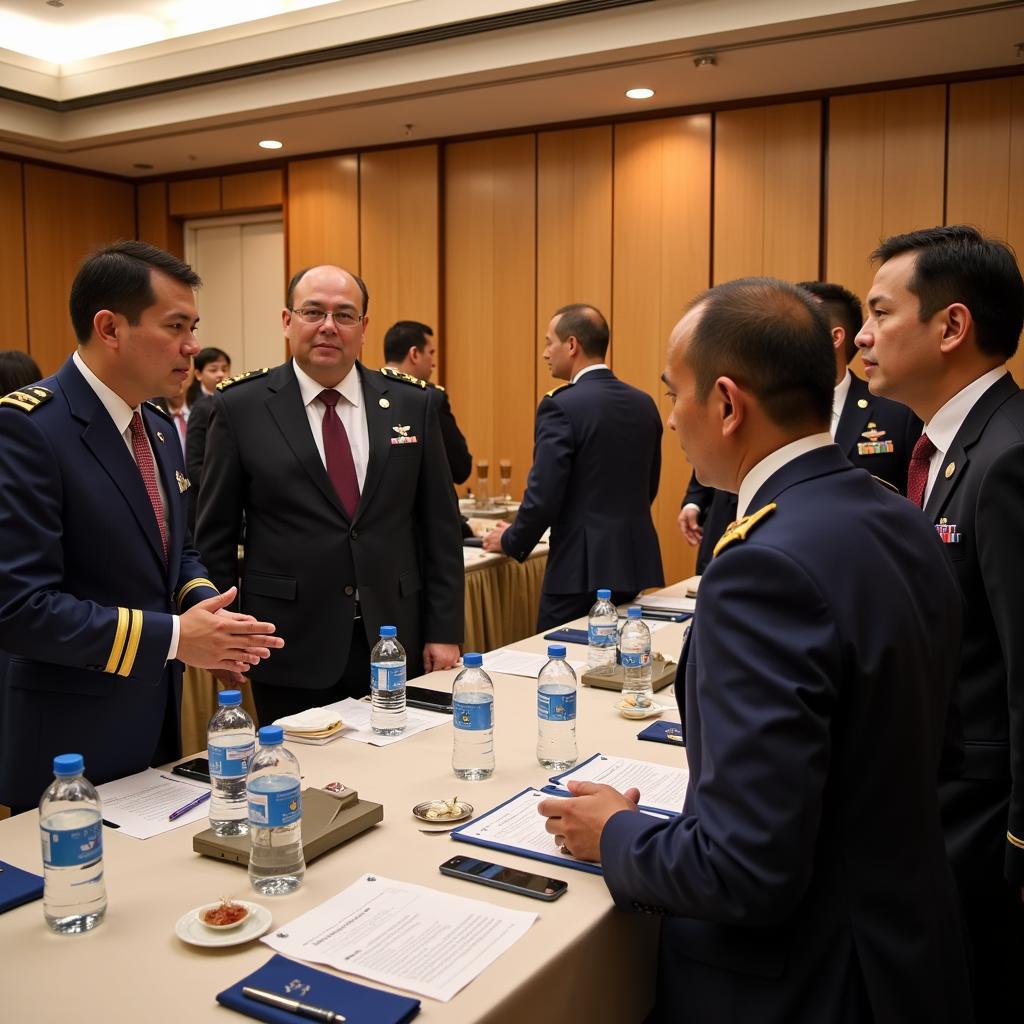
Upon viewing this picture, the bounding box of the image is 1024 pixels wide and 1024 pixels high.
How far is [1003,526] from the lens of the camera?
5.78 feet

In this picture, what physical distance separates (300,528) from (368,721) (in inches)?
29.2

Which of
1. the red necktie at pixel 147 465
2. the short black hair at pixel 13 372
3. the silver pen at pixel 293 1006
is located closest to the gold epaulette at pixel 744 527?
the silver pen at pixel 293 1006

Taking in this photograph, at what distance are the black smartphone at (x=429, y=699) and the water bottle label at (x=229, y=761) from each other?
73cm

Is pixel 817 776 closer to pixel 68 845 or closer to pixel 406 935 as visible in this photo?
pixel 406 935

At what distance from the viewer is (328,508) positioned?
2898 mm

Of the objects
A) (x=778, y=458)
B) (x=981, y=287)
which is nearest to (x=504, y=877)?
(x=778, y=458)

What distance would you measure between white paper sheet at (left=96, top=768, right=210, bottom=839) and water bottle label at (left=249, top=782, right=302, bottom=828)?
325mm

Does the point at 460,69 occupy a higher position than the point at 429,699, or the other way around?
the point at 460,69

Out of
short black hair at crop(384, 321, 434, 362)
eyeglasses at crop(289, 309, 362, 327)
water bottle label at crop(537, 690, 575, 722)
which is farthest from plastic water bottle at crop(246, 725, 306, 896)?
short black hair at crop(384, 321, 434, 362)

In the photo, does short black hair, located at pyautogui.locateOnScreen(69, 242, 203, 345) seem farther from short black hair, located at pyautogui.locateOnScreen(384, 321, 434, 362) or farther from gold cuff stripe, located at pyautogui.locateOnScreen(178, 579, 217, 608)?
short black hair, located at pyautogui.locateOnScreen(384, 321, 434, 362)

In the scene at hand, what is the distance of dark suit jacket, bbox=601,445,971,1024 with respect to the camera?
120 centimetres

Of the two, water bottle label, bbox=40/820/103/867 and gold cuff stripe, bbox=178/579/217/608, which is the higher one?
gold cuff stripe, bbox=178/579/217/608

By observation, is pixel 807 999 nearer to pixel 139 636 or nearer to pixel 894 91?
pixel 139 636

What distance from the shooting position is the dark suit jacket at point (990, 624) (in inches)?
68.1
